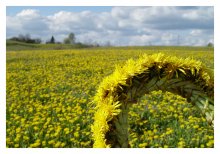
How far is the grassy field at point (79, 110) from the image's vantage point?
6.79 ft

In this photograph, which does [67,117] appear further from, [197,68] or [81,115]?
[197,68]

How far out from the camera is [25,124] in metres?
2.32

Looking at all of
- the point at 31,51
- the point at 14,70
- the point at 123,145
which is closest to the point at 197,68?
the point at 123,145

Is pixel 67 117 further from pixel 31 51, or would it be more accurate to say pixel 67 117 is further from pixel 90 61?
pixel 31 51

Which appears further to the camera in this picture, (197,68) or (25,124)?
(25,124)

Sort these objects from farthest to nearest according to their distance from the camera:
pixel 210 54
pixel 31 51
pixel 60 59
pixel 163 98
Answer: pixel 31 51
pixel 60 59
pixel 210 54
pixel 163 98

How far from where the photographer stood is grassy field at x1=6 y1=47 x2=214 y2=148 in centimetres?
207

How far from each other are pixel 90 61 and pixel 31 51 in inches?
68.9

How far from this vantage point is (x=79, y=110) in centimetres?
249

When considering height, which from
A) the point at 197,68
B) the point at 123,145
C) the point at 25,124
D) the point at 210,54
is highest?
the point at 210,54

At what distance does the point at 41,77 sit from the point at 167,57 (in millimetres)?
3152

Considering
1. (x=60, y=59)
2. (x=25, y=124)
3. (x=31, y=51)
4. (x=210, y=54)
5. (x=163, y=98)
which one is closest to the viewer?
(x=25, y=124)
